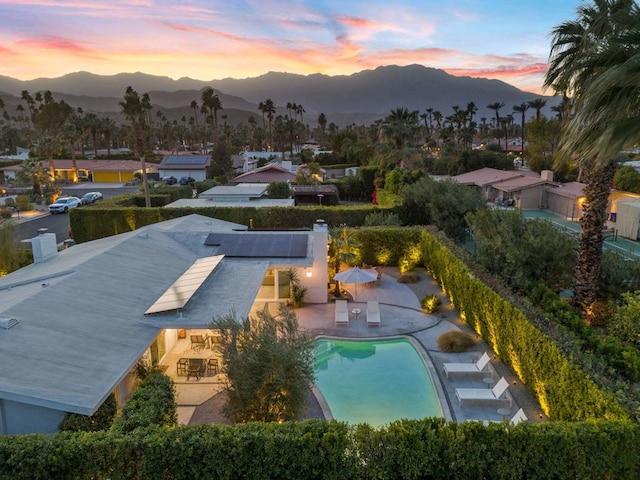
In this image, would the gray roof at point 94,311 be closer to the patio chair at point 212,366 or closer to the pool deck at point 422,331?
the patio chair at point 212,366

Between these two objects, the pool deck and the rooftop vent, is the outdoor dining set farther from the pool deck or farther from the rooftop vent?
the rooftop vent

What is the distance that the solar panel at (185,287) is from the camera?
12156mm

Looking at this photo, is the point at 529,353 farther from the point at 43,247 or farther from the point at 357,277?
the point at 43,247

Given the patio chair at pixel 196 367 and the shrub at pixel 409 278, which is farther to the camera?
the shrub at pixel 409 278

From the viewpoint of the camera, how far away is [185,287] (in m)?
13.8

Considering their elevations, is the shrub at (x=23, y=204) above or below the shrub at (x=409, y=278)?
above

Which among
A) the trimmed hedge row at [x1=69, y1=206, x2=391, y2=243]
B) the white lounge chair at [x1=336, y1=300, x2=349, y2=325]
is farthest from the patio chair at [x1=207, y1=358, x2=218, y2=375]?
the trimmed hedge row at [x1=69, y1=206, x2=391, y2=243]

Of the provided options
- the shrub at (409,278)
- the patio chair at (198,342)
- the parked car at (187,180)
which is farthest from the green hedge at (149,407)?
the parked car at (187,180)

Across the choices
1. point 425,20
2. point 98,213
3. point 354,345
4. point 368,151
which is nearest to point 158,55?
point 98,213

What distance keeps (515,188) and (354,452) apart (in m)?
39.2

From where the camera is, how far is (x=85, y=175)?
74.9 m

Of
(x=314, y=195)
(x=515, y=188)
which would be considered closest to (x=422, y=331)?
(x=314, y=195)

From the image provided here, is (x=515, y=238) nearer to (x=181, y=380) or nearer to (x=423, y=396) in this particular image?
(x=423, y=396)

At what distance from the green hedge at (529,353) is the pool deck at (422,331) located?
0.46 meters
